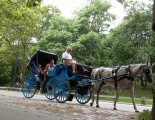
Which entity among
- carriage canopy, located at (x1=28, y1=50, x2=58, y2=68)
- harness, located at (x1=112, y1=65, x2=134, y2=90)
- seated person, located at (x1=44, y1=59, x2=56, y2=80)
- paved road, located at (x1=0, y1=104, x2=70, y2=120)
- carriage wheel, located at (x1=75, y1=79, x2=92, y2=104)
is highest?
carriage canopy, located at (x1=28, y1=50, x2=58, y2=68)

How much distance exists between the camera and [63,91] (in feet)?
59.9

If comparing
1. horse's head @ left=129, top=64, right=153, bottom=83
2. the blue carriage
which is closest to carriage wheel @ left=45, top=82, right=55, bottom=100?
the blue carriage

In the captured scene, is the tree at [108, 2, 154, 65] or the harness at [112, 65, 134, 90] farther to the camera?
the tree at [108, 2, 154, 65]

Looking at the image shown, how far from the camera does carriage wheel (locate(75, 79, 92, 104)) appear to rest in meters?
18.2

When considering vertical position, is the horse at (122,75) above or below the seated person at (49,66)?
below

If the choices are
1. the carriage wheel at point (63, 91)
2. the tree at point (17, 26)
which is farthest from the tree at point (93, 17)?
the carriage wheel at point (63, 91)

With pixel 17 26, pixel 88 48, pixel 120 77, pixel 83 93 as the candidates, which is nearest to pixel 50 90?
pixel 83 93

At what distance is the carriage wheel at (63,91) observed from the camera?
59.6 feet

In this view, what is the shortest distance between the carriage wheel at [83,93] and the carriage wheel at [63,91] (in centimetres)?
46

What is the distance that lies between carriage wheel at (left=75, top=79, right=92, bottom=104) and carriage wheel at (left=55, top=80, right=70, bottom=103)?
462mm

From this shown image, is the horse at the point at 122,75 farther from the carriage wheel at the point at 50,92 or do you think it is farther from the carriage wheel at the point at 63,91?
the carriage wheel at the point at 50,92

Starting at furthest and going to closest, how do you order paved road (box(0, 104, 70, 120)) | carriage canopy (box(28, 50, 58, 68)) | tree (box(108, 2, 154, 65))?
tree (box(108, 2, 154, 65)) < carriage canopy (box(28, 50, 58, 68)) < paved road (box(0, 104, 70, 120))

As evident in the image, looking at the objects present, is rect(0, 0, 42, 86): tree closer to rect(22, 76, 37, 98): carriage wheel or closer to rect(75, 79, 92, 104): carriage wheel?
rect(22, 76, 37, 98): carriage wheel

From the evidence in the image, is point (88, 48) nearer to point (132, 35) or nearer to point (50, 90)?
point (132, 35)
